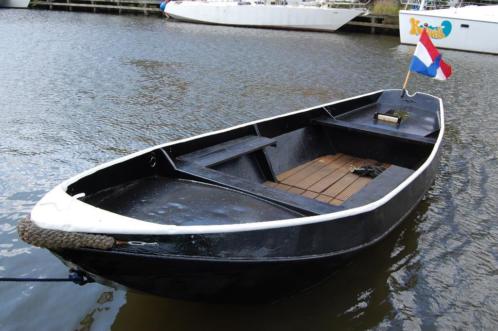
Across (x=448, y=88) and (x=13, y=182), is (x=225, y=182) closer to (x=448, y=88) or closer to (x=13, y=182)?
(x=13, y=182)

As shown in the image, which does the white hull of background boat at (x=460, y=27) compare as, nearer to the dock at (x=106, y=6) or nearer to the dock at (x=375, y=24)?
the dock at (x=375, y=24)

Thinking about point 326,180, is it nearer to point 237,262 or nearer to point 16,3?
point 237,262

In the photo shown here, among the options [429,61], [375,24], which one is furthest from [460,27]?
[429,61]

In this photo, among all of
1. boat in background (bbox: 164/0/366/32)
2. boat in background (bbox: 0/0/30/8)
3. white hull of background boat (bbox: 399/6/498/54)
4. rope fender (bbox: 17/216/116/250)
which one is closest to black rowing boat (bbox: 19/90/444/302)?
rope fender (bbox: 17/216/116/250)

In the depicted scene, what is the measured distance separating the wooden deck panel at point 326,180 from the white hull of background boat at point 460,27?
21.5 meters

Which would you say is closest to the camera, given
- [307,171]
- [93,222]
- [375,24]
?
[93,222]

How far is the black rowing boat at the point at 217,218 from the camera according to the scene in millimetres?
3252

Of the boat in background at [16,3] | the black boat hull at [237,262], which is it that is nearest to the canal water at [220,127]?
the black boat hull at [237,262]

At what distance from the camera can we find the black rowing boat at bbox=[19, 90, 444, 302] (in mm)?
3252

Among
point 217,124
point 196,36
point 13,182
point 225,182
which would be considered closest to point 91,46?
point 196,36

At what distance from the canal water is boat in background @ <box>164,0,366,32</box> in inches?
240

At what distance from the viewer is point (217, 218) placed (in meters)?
4.05

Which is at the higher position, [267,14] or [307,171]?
[267,14]

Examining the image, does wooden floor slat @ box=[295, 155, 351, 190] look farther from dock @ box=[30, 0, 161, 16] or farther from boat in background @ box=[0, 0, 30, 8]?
boat in background @ box=[0, 0, 30, 8]
